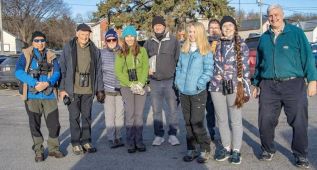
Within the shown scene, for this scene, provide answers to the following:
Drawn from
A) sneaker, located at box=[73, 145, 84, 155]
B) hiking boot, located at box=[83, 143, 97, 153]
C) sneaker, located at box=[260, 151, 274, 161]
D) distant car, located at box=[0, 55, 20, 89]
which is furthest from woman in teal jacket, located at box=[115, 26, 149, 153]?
distant car, located at box=[0, 55, 20, 89]

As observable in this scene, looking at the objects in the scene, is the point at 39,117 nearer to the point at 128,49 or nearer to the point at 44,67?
the point at 44,67

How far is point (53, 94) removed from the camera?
6.23 meters

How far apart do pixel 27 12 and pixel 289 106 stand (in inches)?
2786

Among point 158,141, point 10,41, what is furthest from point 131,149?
point 10,41

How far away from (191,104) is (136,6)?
2877 cm

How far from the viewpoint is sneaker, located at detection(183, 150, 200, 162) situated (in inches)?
230

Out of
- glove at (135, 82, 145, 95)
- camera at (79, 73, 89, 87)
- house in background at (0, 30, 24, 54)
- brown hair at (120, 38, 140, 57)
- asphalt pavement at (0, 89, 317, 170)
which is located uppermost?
house in background at (0, 30, 24, 54)

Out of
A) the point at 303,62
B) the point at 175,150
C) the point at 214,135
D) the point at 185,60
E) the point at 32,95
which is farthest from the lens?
the point at 214,135

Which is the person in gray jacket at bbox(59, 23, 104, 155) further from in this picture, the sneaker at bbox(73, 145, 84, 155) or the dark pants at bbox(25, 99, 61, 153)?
the dark pants at bbox(25, 99, 61, 153)

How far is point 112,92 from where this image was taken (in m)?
6.72

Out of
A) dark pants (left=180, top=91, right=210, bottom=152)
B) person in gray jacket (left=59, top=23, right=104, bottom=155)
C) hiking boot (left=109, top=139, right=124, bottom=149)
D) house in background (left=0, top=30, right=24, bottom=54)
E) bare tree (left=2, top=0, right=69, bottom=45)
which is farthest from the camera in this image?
house in background (left=0, top=30, right=24, bottom=54)

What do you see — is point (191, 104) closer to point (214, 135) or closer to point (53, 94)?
point (214, 135)

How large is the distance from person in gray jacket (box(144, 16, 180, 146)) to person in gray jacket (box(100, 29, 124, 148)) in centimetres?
57

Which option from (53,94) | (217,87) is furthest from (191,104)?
(53,94)
